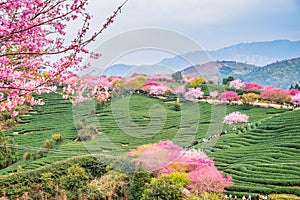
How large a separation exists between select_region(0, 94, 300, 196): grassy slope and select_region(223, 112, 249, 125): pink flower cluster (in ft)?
1.11

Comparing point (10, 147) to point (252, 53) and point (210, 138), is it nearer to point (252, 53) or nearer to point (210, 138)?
point (210, 138)

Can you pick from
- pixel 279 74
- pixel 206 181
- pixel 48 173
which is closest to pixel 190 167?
pixel 206 181

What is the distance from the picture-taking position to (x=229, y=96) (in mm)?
17938

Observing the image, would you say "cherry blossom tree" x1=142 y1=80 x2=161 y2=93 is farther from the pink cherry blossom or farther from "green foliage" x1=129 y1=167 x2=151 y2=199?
"green foliage" x1=129 y1=167 x2=151 y2=199

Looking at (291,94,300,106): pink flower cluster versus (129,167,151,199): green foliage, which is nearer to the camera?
(129,167,151,199): green foliage

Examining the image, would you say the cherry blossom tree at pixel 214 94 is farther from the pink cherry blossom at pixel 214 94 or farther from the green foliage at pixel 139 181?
the green foliage at pixel 139 181

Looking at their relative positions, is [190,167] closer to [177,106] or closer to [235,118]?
[235,118]

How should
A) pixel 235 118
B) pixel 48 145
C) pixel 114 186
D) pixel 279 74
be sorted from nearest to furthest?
pixel 114 186 → pixel 48 145 → pixel 235 118 → pixel 279 74

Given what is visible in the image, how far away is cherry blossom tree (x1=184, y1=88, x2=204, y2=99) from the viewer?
57.0ft

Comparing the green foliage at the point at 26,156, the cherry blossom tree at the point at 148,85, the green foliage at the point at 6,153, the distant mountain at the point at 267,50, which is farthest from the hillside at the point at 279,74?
the distant mountain at the point at 267,50

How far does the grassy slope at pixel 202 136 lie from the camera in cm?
959

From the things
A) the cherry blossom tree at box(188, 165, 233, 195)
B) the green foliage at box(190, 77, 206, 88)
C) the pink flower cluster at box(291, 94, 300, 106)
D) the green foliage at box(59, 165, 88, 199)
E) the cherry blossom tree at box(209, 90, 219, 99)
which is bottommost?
the green foliage at box(59, 165, 88, 199)

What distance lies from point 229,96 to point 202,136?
4894mm

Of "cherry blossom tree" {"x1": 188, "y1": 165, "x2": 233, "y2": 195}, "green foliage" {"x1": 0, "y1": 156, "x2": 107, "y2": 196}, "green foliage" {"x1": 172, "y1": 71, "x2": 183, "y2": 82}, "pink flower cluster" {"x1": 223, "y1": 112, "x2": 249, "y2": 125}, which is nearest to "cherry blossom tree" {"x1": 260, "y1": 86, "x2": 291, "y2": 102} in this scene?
"pink flower cluster" {"x1": 223, "y1": 112, "x2": 249, "y2": 125}
